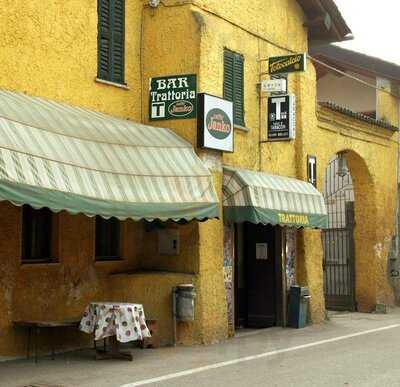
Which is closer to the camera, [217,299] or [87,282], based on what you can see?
[87,282]

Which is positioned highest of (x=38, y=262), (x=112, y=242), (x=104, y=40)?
(x=104, y=40)

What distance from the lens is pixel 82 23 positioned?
12188 mm

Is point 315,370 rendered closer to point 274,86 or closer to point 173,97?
point 173,97

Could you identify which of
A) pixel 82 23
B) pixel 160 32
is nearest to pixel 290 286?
pixel 160 32

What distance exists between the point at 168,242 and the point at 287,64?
4.40 meters

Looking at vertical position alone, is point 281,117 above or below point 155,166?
above

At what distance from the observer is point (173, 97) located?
13.2 meters

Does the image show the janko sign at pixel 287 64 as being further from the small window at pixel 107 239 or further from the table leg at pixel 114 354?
the table leg at pixel 114 354

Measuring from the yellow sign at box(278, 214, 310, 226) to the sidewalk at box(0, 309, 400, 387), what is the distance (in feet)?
7.12

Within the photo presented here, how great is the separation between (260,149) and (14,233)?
6.06 metres

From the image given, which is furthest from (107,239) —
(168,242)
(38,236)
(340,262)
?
(340,262)

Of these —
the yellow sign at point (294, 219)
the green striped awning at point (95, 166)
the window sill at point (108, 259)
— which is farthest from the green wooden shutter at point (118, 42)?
the yellow sign at point (294, 219)

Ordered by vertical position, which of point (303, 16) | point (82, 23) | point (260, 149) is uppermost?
A: point (303, 16)

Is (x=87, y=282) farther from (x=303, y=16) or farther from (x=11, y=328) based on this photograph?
(x=303, y=16)
